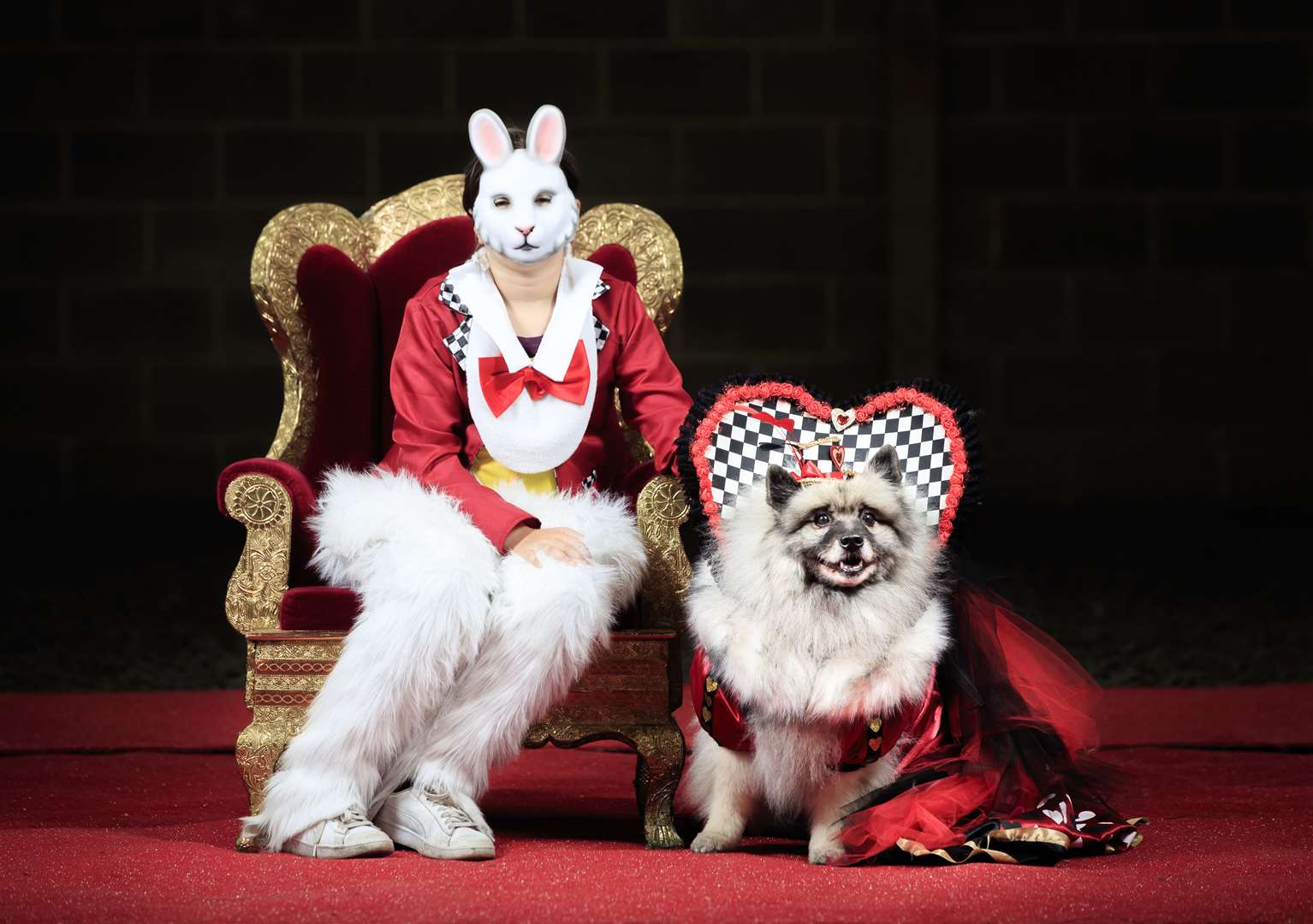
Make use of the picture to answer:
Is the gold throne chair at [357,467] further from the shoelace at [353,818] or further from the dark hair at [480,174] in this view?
the dark hair at [480,174]

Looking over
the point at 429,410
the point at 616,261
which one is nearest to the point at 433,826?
the point at 429,410

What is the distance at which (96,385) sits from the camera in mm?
6617

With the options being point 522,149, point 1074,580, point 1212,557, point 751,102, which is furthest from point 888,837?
point 751,102

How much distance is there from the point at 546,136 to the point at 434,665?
0.99 meters

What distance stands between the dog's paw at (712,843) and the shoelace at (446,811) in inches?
14.8

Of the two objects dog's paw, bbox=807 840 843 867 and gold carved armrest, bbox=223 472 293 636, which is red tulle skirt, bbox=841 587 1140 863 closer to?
dog's paw, bbox=807 840 843 867

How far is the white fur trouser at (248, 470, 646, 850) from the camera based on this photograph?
2840mm

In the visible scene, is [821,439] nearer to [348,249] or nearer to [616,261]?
[616,261]

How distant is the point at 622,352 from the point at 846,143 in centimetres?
352

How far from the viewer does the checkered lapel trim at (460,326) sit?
10.4ft

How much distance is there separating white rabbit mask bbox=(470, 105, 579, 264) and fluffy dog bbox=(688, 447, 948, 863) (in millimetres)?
657

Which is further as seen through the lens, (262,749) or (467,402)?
(467,402)

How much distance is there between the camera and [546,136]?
3131 mm

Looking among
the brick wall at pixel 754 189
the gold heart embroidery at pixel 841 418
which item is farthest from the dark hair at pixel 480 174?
the brick wall at pixel 754 189
